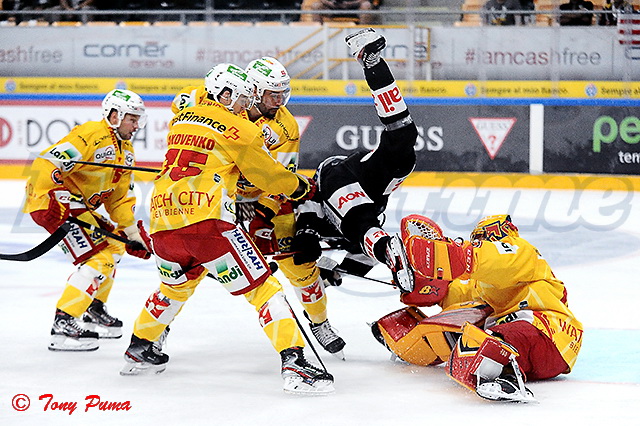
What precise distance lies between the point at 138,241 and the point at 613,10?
7.18 metres

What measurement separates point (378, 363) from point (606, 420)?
135 cm

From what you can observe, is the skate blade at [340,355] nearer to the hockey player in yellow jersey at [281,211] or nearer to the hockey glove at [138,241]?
the hockey player in yellow jersey at [281,211]

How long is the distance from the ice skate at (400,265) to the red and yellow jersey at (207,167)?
59 cm

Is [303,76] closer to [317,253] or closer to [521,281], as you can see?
[317,253]

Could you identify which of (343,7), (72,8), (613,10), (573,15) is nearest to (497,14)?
(573,15)

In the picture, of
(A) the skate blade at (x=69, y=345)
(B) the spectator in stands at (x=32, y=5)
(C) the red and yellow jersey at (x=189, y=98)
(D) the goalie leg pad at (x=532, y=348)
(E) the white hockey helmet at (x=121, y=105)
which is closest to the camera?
(D) the goalie leg pad at (x=532, y=348)

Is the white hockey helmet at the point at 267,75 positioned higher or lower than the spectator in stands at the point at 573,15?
higher

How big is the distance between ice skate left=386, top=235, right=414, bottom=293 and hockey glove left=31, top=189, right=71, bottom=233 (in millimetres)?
1863

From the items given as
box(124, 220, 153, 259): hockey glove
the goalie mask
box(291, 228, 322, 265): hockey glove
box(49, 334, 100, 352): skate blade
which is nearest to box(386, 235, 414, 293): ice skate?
the goalie mask

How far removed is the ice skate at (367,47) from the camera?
4.69m

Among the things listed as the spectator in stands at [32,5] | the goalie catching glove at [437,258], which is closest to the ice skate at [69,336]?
the goalie catching glove at [437,258]

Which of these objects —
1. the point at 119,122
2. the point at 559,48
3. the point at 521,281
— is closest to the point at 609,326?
the point at 521,281

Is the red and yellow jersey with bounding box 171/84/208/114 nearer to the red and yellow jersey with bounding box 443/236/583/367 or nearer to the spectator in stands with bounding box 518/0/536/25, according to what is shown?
the red and yellow jersey with bounding box 443/236/583/367

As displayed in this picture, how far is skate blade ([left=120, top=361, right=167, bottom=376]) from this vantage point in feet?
15.2
